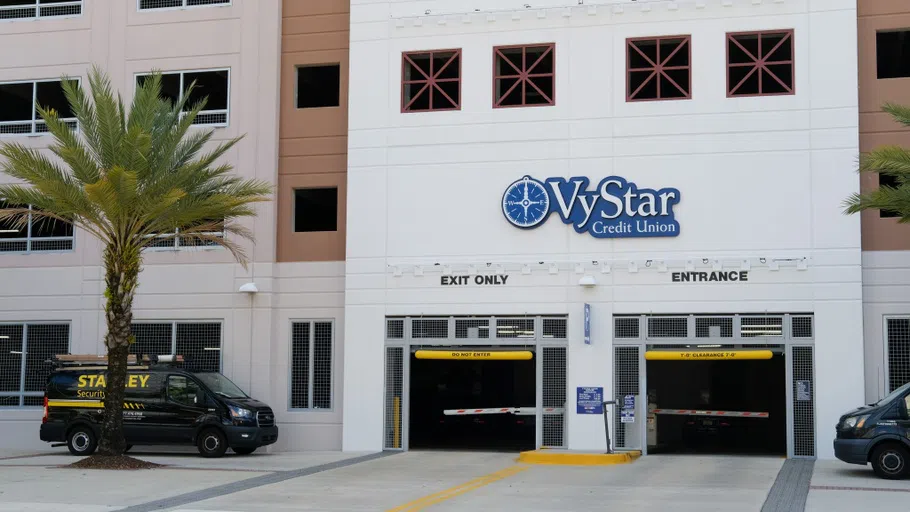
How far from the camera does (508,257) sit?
24.5 metres

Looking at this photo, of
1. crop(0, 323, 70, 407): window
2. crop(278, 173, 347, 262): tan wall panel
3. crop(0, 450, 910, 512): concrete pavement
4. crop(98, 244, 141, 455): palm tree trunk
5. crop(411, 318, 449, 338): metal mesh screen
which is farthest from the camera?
crop(0, 323, 70, 407): window

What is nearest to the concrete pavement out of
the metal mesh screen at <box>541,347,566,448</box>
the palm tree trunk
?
the palm tree trunk

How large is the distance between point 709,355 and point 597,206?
12.8ft

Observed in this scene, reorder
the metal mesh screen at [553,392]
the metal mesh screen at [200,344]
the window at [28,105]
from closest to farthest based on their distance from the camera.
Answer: the metal mesh screen at [553,392] → the metal mesh screen at [200,344] → the window at [28,105]

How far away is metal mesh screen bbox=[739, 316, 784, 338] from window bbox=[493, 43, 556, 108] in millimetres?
6367

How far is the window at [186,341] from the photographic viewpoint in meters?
26.4

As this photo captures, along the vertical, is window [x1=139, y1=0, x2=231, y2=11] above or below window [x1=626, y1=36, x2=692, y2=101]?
above

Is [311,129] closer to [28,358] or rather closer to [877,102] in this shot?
[28,358]

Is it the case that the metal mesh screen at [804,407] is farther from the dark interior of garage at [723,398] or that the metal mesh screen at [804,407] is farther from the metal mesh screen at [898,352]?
the dark interior of garage at [723,398]

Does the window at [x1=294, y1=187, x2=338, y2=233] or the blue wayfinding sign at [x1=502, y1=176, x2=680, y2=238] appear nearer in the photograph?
the blue wayfinding sign at [x1=502, y1=176, x2=680, y2=238]

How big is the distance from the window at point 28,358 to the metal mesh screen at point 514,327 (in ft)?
34.9

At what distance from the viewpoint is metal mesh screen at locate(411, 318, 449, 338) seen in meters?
24.8

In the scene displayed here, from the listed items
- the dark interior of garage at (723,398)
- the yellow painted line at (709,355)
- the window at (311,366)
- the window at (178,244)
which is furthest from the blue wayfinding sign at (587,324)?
the window at (178,244)

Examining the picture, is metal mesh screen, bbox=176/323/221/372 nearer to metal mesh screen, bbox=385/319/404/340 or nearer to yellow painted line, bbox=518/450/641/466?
metal mesh screen, bbox=385/319/404/340
